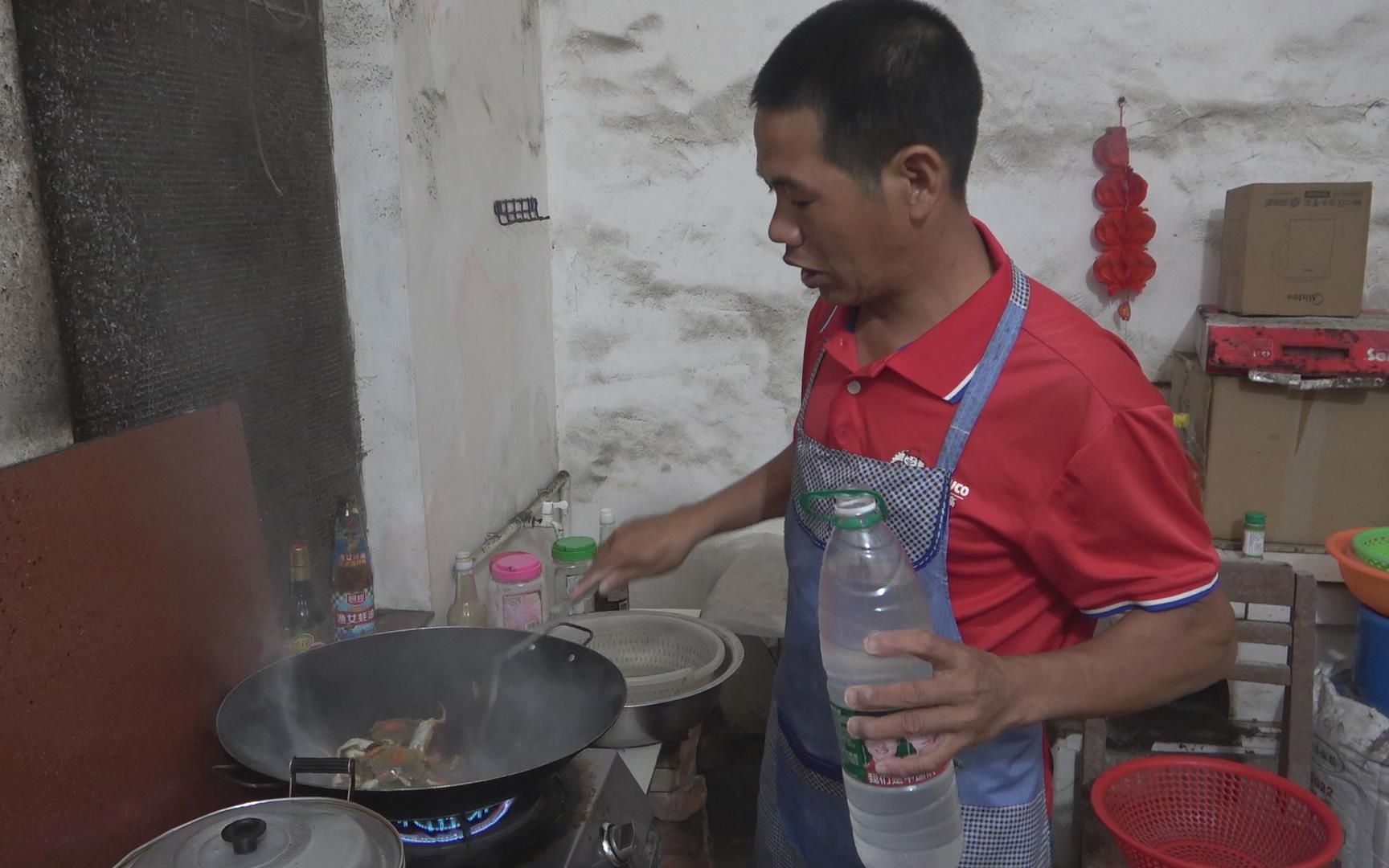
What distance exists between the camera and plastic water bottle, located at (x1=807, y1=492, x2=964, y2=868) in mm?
1080

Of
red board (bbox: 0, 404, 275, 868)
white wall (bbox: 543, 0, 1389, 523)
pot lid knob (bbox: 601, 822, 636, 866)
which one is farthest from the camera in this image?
white wall (bbox: 543, 0, 1389, 523)

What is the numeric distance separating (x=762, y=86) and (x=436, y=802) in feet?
3.34

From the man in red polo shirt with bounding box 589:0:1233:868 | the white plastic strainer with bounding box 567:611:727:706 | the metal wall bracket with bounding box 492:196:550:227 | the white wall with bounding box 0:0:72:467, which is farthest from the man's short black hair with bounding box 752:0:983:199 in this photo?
the metal wall bracket with bounding box 492:196:550:227

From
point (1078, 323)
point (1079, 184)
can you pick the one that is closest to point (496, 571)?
point (1078, 323)

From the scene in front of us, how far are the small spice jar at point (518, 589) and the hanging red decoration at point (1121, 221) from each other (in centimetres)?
189

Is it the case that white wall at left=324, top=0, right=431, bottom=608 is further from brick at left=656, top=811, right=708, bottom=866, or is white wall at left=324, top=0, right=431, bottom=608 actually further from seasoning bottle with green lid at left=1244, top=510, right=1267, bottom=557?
seasoning bottle with green lid at left=1244, top=510, right=1267, bottom=557

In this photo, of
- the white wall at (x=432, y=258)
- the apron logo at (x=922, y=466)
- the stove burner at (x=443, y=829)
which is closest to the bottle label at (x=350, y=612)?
the white wall at (x=432, y=258)

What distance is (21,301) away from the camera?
128 centimetres

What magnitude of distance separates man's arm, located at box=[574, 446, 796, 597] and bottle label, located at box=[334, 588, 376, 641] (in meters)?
0.59

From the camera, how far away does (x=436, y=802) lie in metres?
1.25

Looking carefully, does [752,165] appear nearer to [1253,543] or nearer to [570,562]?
[570,562]

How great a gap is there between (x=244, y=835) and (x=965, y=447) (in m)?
0.94

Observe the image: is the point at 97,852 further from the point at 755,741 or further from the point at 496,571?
the point at 755,741

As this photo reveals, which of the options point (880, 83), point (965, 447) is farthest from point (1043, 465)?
point (880, 83)
